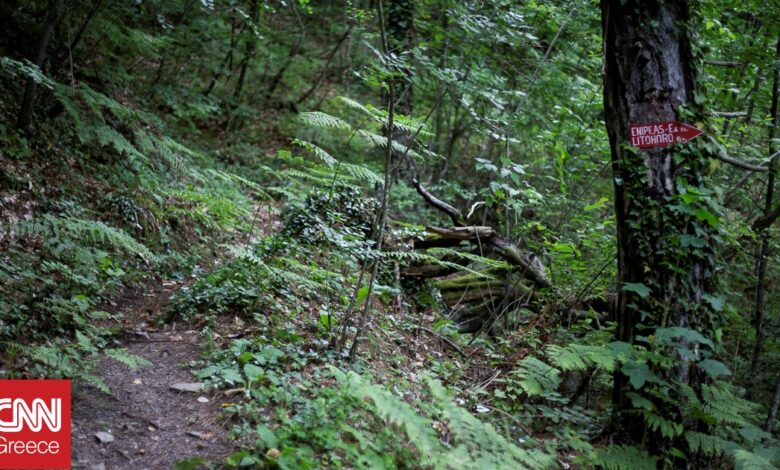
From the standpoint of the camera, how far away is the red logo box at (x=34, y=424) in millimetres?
3107

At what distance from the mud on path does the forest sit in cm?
2

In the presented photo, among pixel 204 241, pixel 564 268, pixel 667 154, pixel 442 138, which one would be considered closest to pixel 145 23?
pixel 204 241

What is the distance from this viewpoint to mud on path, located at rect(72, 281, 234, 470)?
11.0ft

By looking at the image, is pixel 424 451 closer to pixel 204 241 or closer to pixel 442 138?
pixel 204 241

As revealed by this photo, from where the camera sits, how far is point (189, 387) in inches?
163

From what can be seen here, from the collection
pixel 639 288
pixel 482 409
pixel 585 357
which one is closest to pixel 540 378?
pixel 585 357

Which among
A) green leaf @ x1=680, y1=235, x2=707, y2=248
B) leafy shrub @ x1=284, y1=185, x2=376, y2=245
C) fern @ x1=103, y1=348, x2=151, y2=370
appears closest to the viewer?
fern @ x1=103, y1=348, x2=151, y2=370

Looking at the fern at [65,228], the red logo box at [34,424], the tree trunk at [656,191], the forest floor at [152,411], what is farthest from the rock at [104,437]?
the tree trunk at [656,191]

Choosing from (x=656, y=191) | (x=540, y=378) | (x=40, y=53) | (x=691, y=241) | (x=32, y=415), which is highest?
(x=40, y=53)

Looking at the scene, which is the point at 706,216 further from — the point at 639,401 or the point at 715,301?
the point at 639,401

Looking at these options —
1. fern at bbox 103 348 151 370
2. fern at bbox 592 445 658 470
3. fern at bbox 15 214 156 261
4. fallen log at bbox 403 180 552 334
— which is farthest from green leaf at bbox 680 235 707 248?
fern at bbox 15 214 156 261

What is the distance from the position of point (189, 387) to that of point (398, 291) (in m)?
2.24

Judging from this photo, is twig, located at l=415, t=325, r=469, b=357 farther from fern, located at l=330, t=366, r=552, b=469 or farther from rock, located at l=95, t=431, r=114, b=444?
rock, located at l=95, t=431, r=114, b=444

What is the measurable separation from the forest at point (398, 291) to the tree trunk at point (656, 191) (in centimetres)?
2
